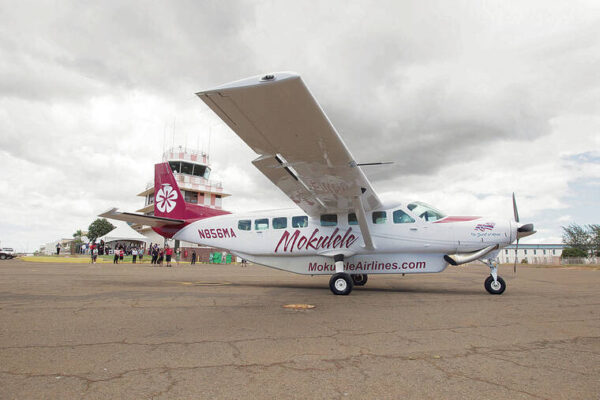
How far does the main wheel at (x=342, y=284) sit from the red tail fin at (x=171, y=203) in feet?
19.6

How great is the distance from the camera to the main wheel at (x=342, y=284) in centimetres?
1001

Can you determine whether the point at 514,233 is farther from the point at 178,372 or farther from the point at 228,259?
the point at 228,259

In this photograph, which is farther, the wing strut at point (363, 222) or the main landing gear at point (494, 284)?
the wing strut at point (363, 222)

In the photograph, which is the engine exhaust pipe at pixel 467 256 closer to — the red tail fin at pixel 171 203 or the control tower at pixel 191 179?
the red tail fin at pixel 171 203

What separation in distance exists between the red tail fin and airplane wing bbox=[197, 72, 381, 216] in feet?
17.5

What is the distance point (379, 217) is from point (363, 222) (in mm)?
1228

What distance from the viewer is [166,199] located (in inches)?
570

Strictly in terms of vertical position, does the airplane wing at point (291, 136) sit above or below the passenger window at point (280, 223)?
above

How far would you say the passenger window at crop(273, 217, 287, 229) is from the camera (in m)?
12.5

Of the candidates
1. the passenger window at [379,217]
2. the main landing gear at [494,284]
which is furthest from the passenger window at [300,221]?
the main landing gear at [494,284]

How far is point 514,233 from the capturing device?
9930 millimetres

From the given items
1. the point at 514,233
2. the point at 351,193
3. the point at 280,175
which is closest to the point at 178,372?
the point at 280,175

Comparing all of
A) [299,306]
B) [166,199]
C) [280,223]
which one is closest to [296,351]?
[299,306]

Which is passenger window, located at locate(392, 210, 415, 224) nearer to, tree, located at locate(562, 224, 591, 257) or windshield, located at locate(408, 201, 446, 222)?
windshield, located at locate(408, 201, 446, 222)
